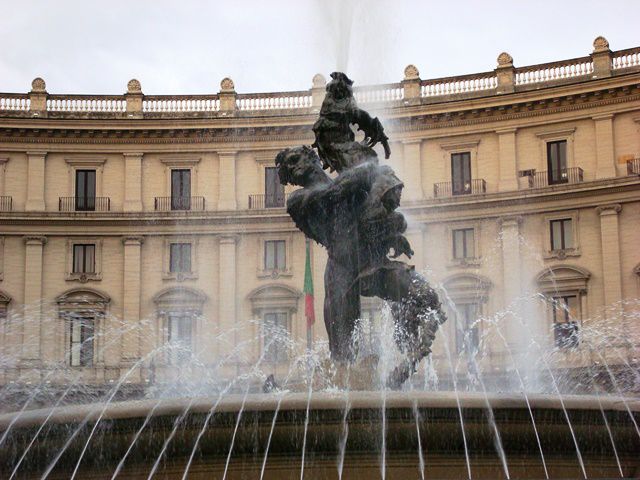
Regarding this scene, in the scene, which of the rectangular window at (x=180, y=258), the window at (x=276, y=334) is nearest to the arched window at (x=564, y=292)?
the window at (x=276, y=334)

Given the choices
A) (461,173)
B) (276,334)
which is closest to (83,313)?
(276,334)

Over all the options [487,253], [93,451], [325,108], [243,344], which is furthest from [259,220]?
[93,451]

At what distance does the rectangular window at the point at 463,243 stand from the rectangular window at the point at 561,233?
339 centimetres

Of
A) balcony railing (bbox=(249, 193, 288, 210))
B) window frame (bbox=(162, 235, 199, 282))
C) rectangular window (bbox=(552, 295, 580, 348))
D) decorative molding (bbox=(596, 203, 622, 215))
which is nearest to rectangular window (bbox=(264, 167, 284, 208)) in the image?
balcony railing (bbox=(249, 193, 288, 210))

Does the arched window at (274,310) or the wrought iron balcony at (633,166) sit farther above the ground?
the wrought iron balcony at (633,166)

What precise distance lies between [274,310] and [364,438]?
41740 millimetres

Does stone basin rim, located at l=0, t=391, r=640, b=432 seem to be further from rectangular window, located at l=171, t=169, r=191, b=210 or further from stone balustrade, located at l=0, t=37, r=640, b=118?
rectangular window, located at l=171, t=169, r=191, b=210

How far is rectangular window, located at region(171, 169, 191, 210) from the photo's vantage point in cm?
5341

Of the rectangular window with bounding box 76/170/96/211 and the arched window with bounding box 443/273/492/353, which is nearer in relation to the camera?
the arched window with bounding box 443/273/492/353

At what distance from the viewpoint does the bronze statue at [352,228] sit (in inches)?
510

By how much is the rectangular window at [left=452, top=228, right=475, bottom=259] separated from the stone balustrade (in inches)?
232

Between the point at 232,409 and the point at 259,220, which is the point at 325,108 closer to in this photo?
the point at 232,409

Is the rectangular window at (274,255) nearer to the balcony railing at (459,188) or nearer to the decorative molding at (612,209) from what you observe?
the balcony railing at (459,188)

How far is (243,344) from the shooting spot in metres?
49.8
